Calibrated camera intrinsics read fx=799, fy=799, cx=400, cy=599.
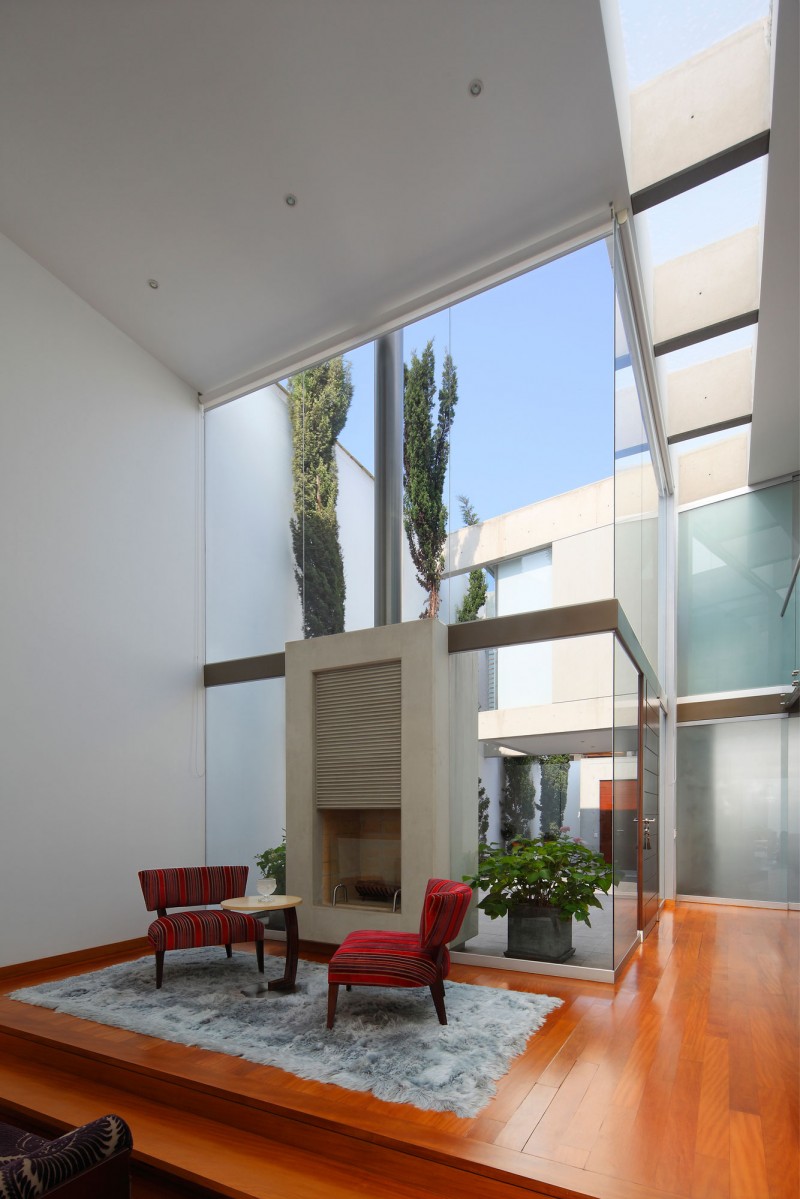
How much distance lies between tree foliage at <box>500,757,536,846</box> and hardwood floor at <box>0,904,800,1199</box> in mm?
1378

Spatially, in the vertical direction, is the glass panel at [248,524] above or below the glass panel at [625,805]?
above

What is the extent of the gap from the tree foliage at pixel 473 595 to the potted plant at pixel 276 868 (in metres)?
2.78

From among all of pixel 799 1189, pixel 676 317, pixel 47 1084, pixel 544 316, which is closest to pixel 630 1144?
pixel 799 1189

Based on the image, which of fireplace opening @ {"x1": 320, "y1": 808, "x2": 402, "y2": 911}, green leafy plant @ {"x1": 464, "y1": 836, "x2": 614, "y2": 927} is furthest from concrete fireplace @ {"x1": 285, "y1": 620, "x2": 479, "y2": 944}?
green leafy plant @ {"x1": 464, "y1": 836, "x2": 614, "y2": 927}

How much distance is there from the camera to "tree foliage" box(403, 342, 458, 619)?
7094mm

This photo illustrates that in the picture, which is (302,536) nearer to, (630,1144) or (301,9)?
(301,9)

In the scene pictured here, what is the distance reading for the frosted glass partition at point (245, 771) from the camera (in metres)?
7.82

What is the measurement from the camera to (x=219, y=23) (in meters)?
5.15

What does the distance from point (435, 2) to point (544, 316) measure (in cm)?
247

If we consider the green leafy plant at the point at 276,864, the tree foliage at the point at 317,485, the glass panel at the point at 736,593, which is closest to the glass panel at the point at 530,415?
the tree foliage at the point at 317,485

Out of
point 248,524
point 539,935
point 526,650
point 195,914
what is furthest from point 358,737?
point 248,524

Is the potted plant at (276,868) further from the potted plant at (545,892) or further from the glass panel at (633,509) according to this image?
the glass panel at (633,509)

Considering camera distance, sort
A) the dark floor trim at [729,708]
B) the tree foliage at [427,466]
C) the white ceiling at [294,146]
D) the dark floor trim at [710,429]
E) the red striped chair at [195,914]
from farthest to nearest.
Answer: the dark floor trim at [729,708]
the dark floor trim at [710,429]
the tree foliage at [427,466]
the red striped chair at [195,914]
the white ceiling at [294,146]

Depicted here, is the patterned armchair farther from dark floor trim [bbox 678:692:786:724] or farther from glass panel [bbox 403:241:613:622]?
dark floor trim [bbox 678:692:786:724]
